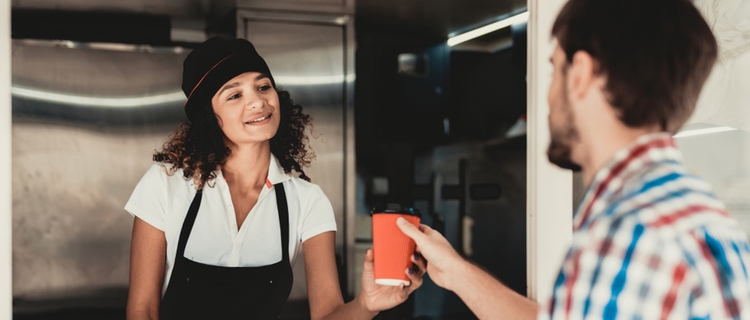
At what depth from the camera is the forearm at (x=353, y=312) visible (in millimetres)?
1792

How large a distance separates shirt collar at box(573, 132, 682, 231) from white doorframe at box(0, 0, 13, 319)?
1.46 meters

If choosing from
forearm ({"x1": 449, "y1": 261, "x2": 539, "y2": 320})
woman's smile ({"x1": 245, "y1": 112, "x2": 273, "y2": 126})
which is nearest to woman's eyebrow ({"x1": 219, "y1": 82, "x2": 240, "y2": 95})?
woman's smile ({"x1": 245, "y1": 112, "x2": 273, "y2": 126})

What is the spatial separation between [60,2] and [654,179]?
1.53m

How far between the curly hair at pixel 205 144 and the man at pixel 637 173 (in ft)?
2.89

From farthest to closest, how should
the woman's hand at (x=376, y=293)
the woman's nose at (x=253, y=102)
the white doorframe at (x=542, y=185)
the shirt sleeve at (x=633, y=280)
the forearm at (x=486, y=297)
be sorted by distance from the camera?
1. the white doorframe at (x=542, y=185)
2. the woman's nose at (x=253, y=102)
3. the woman's hand at (x=376, y=293)
4. the forearm at (x=486, y=297)
5. the shirt sleeve at (x=633, y=280)

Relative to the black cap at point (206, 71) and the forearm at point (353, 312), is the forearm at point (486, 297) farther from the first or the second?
the black cap at point (206, 71)

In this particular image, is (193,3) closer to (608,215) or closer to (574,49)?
(574,49)

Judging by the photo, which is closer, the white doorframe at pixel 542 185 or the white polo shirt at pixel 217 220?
the white polo shirt at pixel 217 220

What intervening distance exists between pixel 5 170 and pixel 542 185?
1601 mm

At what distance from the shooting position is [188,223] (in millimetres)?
1702

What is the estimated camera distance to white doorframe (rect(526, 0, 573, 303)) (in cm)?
205

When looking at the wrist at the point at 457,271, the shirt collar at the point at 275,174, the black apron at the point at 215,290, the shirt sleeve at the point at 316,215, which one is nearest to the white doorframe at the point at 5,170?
the black apron at the point at 215,290

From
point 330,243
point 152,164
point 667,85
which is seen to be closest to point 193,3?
point 152,164

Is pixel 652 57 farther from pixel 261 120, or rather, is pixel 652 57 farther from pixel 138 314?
pixel 138 314
